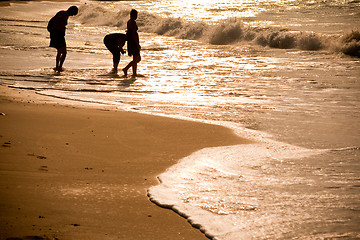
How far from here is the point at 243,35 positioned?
85.5ft

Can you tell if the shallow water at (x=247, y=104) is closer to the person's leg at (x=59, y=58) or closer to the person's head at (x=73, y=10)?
the person's leg at (x=59, y=58)

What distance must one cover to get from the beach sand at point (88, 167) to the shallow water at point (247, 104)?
0.30 metres

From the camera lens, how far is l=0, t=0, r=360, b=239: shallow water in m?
5.05

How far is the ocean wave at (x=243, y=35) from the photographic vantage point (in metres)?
21.9

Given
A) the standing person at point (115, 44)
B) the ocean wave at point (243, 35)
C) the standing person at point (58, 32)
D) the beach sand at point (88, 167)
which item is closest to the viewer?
the beach sand at point (88, 167)

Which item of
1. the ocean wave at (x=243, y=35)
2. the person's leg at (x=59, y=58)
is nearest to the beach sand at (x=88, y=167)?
the person's leg at (x=59, y=58)

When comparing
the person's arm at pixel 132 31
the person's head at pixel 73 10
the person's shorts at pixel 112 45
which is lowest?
the person's shorts at pixel 112 45

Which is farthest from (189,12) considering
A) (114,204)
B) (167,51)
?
(114,204)

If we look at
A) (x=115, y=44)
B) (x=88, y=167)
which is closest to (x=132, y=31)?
(x=115, y=44)

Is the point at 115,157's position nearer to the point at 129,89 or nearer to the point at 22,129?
the point at 22,129

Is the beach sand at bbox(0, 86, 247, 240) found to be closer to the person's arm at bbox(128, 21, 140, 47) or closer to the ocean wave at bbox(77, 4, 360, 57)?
the person's arm at bbox(128, 21, 140, 47)

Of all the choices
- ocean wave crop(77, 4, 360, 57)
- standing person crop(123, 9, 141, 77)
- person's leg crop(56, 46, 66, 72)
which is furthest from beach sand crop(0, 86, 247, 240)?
ocean wave crop(77, 4, 360, 57)

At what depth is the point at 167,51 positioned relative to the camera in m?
20.6

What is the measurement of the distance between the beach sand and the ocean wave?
1362 cm
